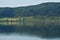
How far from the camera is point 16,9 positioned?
265ft

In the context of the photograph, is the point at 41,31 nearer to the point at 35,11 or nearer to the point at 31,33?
the point at 31,33

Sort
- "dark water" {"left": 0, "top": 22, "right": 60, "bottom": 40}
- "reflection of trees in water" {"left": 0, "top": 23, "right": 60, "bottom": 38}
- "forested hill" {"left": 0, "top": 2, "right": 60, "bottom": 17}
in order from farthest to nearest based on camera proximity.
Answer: "forested hill" {"left": 0, "top": 2, "right": 60, "bottom": 17} → "reflection of trees in water" {"left": 0, "top": 23, "right": 60, "bottom": 38} → "dark water" {"left": 0, "top": 22, "right": 60, "bottom": 40}

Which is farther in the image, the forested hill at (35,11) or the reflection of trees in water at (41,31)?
the forested hill at (35,11)

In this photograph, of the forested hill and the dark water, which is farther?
the forested hill

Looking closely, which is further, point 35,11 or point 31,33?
point 35,11

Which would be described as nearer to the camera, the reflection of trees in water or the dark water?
the dark water

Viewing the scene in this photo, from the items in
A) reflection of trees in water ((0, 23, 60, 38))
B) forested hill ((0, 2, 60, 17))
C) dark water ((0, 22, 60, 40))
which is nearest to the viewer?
dark water ((0, 22, 60, 40))

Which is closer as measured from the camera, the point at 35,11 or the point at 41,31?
the point at 41,31

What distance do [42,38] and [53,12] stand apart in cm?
5041

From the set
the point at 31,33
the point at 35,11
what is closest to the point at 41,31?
the point at 31,33

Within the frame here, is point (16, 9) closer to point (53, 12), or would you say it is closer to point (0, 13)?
point (0, 13)

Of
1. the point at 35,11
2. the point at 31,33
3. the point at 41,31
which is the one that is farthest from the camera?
the point at 35,11

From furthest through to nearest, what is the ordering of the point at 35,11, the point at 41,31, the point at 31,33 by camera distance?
the point at 35,11 → the point at 41,31 → the point at 31,33

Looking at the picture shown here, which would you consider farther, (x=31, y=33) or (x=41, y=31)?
(x=41, y=31)
